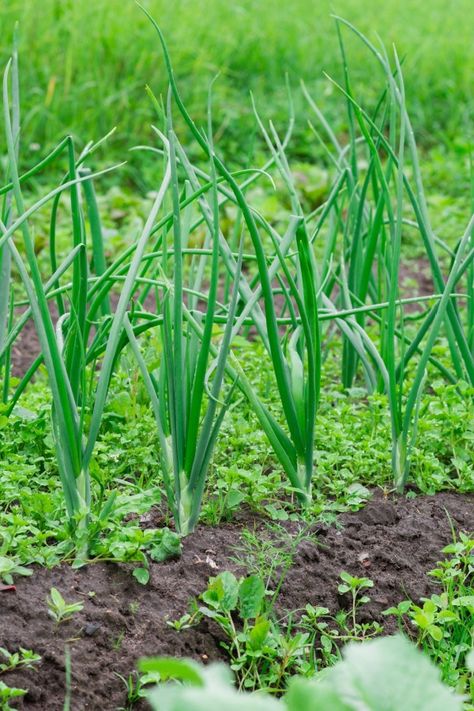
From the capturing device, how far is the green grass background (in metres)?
5.24

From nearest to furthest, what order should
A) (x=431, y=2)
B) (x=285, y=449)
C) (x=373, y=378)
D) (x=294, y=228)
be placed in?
1. (x=294, y=228)
2. (x=285, y=449)
3. (x=373, y=378)
4. (x=431, y=2)

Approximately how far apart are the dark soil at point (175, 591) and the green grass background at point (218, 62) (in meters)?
3.19

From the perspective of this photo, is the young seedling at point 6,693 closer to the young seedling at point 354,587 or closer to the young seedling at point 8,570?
the young seedling at point 8,570

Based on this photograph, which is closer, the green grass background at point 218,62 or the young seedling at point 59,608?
the young seedling at point 59,608

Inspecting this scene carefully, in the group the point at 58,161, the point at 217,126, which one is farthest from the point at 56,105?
the point at 217,126

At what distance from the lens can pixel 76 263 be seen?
2057 millimetres

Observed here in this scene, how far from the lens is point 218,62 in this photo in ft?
19.6

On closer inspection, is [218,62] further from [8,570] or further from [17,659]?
[17,659]

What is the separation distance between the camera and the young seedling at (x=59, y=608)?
172 centimetres

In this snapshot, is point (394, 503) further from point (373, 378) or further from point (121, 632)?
point (121, 632)

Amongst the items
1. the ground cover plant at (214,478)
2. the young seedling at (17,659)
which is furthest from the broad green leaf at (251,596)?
the young seedling at (17,659)

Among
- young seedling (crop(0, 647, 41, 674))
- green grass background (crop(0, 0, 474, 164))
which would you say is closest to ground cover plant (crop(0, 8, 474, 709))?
young seedling (crop(0, 647, 41, 674))

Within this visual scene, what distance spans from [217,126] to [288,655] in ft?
14.2

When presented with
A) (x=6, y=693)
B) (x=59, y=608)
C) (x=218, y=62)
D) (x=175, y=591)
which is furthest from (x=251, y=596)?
(x=218, y=62)
